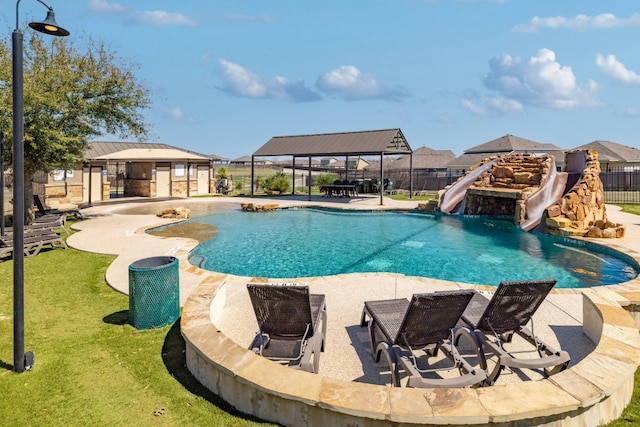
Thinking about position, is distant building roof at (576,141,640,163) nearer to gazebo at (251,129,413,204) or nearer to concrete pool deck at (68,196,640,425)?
gazebo at (251,129,413,204)

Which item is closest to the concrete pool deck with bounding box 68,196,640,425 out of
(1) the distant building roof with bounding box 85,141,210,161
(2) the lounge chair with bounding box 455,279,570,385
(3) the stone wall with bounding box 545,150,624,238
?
(2) the lounge chair with bounding box 455,279,570,385

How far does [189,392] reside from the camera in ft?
11.5

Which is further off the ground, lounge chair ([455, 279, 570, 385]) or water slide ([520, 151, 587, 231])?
water slide ([520, 151, 587, 231])

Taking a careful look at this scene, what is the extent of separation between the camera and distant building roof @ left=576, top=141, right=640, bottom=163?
31.7 meters

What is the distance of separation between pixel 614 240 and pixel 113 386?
501 inches

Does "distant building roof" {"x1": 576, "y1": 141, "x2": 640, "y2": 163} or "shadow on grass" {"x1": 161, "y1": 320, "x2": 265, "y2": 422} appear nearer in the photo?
"shadow on grass" {"x1": 161, "y1": 320, "x2": 265, "y2": 422}

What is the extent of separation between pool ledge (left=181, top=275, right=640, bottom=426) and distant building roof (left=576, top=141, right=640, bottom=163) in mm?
34786

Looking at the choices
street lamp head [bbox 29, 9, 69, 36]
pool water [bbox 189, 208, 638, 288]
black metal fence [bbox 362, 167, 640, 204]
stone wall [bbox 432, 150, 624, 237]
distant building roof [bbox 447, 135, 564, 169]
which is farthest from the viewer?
distant building roof [bbox 447, 135, 564, 169]

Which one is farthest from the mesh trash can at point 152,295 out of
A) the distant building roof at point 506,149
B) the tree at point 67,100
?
the distant building roof at point 506,149

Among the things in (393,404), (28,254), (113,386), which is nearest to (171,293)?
(113,386)

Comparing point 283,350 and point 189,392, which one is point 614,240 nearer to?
point 283,350

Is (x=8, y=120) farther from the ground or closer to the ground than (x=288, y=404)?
farther from the ground

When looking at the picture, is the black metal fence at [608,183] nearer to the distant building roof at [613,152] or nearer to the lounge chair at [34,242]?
the distant building roof at [613,152]

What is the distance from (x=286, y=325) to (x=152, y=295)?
6.47 feet
